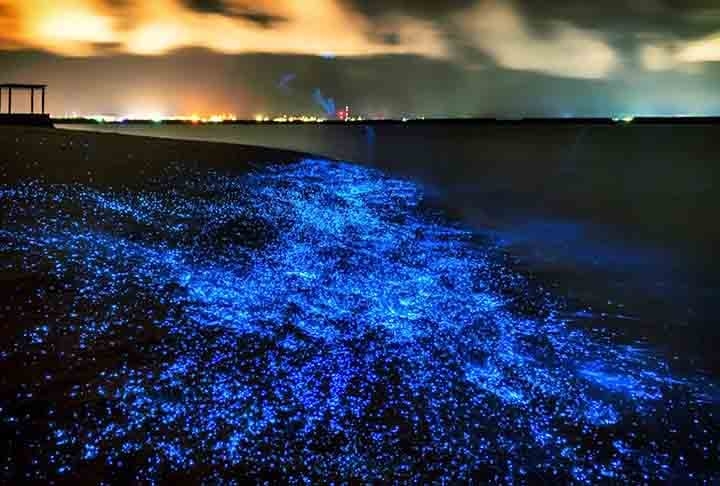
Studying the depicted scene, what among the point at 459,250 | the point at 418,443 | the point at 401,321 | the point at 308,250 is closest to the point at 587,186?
the point at 459,250

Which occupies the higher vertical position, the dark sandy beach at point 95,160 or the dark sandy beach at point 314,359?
the dark sandy beach at point 95,160

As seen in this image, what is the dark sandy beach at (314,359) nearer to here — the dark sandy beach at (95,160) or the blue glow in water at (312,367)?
the blue glow in water at (312,367)

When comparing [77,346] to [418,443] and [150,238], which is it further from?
[150,238]

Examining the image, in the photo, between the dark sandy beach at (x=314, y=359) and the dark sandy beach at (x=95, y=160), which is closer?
the dark sandy beach at (x=314, y=359)

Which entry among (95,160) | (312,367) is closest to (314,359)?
(312,367)

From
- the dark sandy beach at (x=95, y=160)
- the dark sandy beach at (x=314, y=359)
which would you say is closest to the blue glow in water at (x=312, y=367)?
the dark sandy beach at (x=314, y=359)

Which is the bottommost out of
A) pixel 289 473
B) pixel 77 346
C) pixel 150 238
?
pixel 289 473

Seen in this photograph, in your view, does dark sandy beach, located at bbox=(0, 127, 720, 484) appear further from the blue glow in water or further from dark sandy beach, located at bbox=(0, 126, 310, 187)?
dark sandy beach, located at bbox=(0, 126, 310, 187)

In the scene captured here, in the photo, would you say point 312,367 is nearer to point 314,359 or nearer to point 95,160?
point 314,359
